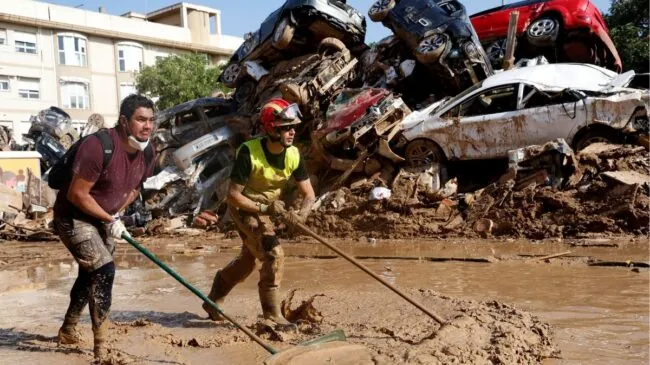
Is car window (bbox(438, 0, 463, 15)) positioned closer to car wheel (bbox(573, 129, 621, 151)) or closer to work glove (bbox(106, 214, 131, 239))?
car wheel (bbox(573, 129, 621, 151))

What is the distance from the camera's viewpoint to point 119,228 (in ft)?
13.9

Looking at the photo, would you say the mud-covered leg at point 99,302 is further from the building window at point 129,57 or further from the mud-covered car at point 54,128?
the building window at point 129,57

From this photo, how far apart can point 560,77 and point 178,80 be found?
29415 millimetres

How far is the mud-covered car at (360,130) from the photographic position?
10.9 metres

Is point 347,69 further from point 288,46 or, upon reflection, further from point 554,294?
point 554,294

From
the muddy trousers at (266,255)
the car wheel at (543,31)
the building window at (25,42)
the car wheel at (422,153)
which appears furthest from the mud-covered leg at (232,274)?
the building window at (25,42)

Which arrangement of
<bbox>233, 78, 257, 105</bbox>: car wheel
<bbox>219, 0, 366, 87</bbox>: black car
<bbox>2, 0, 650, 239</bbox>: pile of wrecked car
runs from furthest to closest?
<bbox>233, 78, 257, 105</bbox>: car wheel → <bbox>219, 0, 366, 87</bbox>: black car → <bbox>2, 0, 650, 239</bbox>: pile of wrecked car

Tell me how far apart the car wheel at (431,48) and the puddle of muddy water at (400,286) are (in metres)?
4.54

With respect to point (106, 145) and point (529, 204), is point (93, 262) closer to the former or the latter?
A: point (106, 145)

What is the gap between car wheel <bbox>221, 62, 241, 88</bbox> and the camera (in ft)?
50.9

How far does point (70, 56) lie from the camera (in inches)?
1550

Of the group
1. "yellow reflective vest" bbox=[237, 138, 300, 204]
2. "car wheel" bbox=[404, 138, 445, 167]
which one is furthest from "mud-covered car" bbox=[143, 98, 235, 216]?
"yellow reflective vest" bbox=[237, 138, 300, 204]

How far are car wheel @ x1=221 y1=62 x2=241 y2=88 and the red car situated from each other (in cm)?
657

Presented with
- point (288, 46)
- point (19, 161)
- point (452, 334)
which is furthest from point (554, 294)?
point (19, 161)
